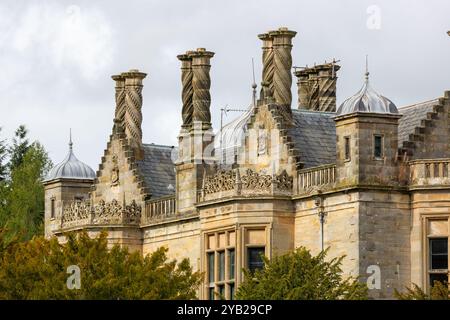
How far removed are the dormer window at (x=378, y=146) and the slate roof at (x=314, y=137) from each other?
4.49 metres

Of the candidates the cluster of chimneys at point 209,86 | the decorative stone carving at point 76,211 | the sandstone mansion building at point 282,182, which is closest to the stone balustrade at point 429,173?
the sandstone mansion building at point 282,182

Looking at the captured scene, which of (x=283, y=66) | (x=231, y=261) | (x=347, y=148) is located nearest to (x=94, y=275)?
(x=231, y=261)

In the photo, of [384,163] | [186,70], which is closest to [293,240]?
[384,163]

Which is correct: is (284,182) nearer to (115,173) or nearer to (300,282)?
(300,282)

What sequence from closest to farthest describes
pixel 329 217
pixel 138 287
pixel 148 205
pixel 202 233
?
pixel 138 287 < pixel 329 217 < pixel 202 233 < pixel 148 205

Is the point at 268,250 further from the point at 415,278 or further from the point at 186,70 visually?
the point at 186,70

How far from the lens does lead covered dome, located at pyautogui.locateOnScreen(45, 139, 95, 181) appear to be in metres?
84.9

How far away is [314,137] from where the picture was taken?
69750 mm

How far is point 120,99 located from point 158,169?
3713mm

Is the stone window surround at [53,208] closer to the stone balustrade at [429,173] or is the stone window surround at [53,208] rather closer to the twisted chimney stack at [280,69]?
the twisted chimney stack at [280,69]

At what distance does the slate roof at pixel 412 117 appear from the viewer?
67.6 m

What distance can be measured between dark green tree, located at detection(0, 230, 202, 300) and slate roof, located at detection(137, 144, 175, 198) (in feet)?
44.2

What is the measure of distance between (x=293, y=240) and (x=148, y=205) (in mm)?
12167

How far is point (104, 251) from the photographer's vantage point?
211 ft
